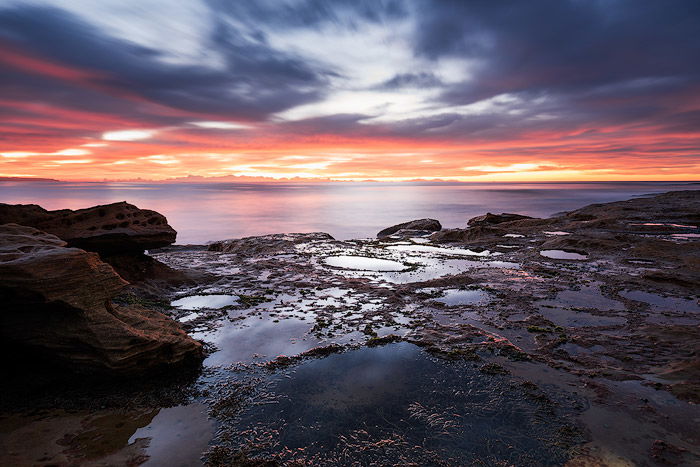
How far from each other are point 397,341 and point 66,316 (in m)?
7.99

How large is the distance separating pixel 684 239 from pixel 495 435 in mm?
26345

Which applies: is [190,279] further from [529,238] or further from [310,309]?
[529,238]

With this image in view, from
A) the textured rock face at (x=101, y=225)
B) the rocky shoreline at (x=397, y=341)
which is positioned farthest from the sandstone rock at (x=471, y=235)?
the textured rock face at (x=101, y=225)

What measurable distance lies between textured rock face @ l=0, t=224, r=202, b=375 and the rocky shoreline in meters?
0.04

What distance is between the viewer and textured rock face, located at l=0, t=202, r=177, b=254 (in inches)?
494

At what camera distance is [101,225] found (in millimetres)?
14141

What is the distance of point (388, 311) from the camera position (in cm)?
1222

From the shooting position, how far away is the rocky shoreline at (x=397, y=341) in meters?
6.01

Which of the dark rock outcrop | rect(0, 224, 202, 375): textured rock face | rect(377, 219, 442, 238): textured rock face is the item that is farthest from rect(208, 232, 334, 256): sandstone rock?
rect(0, 224, 202, 375): textured rock face

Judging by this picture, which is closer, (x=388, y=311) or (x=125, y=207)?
(x=388, y=311)

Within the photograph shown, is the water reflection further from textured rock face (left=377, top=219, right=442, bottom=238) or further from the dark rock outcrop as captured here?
textured rock face (left=377, top=219, right=442, bottom=238)

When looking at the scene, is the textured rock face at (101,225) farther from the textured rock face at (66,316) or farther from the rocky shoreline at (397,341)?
the textured rock face at (66,316)

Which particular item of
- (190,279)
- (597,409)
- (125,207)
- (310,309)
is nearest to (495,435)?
(597,409)

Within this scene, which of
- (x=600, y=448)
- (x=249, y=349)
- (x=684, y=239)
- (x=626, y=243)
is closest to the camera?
(x=600, y=448)
